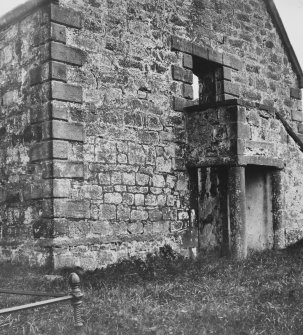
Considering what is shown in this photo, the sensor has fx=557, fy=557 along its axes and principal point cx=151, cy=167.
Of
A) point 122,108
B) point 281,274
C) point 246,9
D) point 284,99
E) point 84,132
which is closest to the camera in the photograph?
point 281,274

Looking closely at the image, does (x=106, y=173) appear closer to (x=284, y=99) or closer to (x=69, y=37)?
(x=69, y=37)

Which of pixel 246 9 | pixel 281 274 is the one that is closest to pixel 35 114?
pixel 281 274

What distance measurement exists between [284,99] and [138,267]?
20.5ft

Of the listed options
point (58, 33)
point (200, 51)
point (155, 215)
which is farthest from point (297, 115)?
point (58, 33)

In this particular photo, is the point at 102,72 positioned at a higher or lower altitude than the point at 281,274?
higher

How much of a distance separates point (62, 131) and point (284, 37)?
6.80 meters

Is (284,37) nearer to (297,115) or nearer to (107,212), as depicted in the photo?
(297,115)

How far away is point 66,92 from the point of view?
9023 mm

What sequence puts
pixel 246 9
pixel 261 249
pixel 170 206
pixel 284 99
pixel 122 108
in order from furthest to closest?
1. pixel 284 99
2. pixel 246 9
3. pixel 261 249
4. pixel 170 206
5. pixel 122 108

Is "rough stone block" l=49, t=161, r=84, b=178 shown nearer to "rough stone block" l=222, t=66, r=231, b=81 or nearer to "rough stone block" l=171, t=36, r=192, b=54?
"rough stone block" l=171, t=36, r=192, b=54

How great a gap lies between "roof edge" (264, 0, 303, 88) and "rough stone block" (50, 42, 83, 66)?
5681 millimetres

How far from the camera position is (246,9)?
41.0 feet

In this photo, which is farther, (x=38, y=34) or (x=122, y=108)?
(x=122, y=108)

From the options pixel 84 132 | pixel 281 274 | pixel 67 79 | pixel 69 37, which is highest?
pixel 69 37
